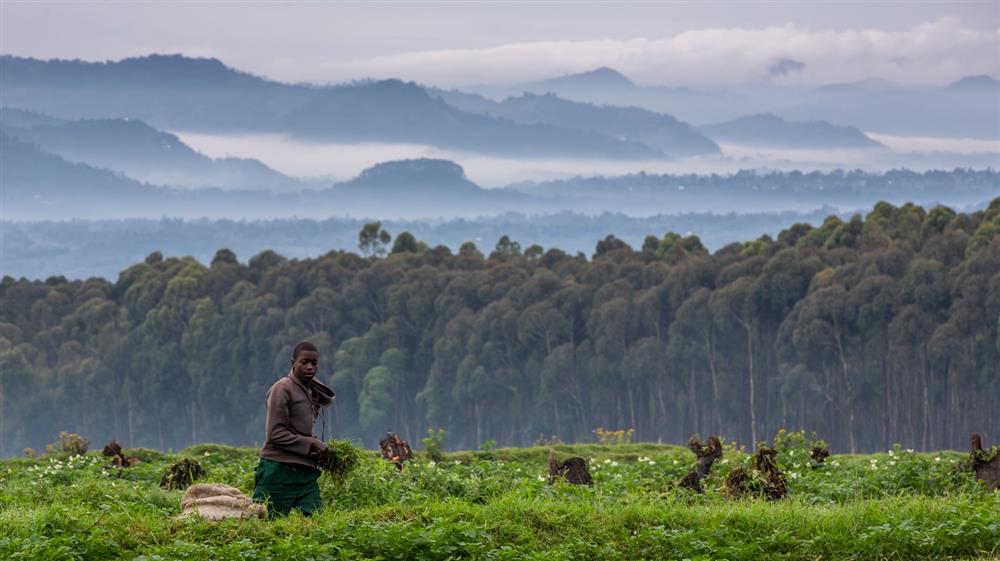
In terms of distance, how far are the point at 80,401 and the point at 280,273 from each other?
2088 centimetres

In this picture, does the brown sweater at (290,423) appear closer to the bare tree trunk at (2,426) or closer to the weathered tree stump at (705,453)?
the weathered tree stump at (705,453)

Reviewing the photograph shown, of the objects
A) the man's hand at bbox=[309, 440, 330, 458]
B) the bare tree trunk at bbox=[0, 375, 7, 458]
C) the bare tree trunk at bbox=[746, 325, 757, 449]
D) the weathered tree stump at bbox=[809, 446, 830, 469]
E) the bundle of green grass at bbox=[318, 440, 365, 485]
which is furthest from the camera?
the bare tree trunk at bbox=[0, 375, 7, 458]

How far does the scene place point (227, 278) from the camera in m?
116

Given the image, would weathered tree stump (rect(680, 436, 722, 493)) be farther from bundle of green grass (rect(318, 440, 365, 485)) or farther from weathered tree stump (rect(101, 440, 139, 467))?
weathered tree stump (rect(101, 440, 139, 467))

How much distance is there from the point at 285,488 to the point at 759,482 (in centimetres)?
638

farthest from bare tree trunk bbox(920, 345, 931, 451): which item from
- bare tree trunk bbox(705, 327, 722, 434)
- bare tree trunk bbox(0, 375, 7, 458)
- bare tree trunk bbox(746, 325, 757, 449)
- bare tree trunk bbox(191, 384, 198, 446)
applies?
bare tree trunk bbox(0, 375, 7, 458)

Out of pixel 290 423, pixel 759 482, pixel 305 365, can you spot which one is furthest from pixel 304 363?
pixel 759 482

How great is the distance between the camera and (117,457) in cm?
2270

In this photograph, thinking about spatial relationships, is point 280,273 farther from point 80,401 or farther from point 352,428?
point 80,401

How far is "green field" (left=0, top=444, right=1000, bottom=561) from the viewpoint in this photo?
13516mm

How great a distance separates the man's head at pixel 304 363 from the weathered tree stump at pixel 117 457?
8.30 metres

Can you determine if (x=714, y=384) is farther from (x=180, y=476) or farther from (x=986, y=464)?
(x=180, y=476)

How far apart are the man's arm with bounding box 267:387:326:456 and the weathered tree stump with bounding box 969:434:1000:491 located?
905cm

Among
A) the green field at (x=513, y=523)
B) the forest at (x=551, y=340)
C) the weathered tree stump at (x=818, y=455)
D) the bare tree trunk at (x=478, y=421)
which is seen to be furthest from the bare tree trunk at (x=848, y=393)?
the green field at (x=513, y=523)
